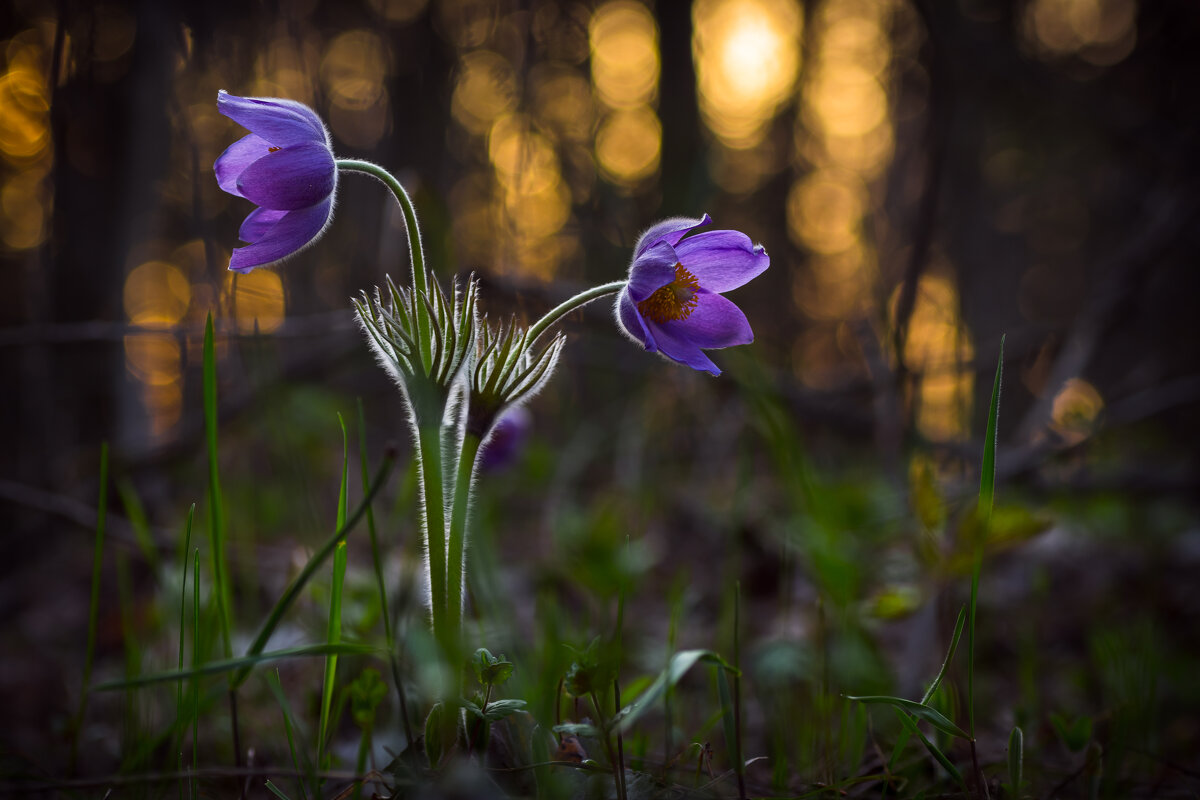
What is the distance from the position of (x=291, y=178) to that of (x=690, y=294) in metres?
0.74

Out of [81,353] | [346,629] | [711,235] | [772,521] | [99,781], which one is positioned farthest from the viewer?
[81,353]

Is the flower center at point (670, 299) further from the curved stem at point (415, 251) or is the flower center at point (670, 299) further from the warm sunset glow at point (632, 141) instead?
the warm sunset glow at point (632, 141)

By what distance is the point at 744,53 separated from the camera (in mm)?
7363

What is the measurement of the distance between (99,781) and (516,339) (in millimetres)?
847

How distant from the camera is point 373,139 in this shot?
10.4 metres

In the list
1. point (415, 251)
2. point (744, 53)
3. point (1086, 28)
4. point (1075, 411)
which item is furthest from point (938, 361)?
point (1086, 28)

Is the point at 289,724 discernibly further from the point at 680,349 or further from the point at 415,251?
the point at 680,349

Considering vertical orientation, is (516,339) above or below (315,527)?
above

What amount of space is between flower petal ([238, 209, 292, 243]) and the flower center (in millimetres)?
675

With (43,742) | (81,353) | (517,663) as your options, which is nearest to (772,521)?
(517,663)

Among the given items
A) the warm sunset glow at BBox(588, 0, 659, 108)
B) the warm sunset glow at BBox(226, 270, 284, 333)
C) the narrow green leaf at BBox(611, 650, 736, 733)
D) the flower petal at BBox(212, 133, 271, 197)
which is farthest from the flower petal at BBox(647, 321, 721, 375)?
the warm sunset glow at BBox(588, 0, 659, 108)

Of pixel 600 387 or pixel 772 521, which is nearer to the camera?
pixel 772 521

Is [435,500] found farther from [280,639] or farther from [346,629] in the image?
[280,639]

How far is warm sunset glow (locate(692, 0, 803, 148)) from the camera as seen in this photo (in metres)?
6.83
